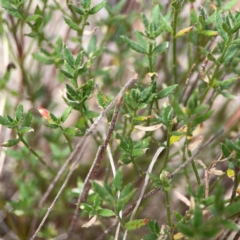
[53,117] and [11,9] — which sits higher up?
[11,9]

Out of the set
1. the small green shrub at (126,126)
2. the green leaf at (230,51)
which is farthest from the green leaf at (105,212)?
the green leaf at (230,51)

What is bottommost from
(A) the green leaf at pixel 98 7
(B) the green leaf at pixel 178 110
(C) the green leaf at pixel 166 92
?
(C) the green leaf at pixel 166 92

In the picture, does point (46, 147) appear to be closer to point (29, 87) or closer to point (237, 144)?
point (29, 87)

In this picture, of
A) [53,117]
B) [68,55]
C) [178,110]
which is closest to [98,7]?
[68,55]

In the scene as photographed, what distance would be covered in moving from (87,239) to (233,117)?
60 centimetres

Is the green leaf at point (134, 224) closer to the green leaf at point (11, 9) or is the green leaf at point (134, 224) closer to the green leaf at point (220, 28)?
the green leaf at point (220, 28)

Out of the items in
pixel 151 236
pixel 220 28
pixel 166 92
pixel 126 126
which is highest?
pixel 220 28

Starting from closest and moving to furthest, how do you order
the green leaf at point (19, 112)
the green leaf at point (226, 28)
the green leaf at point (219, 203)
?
1. the green leaf at point (219, 203)
2. the green leaf at point (226, 28)
3. the green leaf at point (19, 112)

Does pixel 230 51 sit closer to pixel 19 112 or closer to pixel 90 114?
pixel 90 114

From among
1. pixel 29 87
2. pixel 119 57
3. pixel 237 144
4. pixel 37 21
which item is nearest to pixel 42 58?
pixel 37 21

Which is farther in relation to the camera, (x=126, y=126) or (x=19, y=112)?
(x=126, y=126)

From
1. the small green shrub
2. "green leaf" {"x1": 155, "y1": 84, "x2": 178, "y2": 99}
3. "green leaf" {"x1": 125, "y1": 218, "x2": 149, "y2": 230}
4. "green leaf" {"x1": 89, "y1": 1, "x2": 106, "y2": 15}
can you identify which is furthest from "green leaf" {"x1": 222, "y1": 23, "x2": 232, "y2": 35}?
"green leaf" {"x1": 125, "y1": 218, "x2": 149, "y2": 230}

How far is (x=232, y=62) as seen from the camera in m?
0.98

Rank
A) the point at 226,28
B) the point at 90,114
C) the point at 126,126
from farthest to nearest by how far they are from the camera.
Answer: the point at 126,126
the point at 90,114
the point at 226,28
